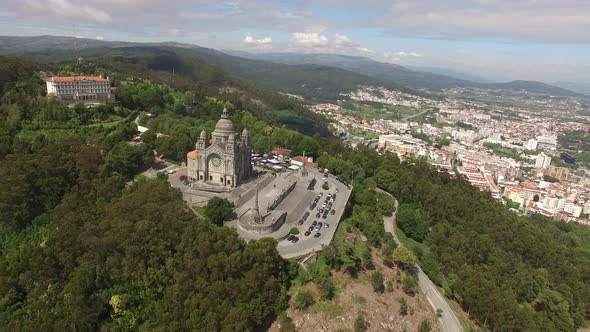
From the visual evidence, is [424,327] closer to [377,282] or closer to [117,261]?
[377,282]

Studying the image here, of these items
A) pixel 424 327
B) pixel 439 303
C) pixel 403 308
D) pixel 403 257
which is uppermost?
pixel 403 257

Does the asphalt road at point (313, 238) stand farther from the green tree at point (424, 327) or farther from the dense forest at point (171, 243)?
the green tree at point (424, 327)

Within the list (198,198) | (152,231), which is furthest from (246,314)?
(198,198)

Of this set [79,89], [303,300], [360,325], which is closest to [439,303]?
[360,325]

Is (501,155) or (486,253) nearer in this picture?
(486,253)

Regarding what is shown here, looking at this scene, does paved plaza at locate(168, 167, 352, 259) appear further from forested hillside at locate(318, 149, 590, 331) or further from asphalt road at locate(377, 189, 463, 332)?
asphalt road at locate(377, 189, 463, 332)

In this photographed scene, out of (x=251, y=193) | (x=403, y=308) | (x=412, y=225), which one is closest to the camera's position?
(x=403, y=308)

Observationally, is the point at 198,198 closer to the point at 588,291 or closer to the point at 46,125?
the point at 46,125
